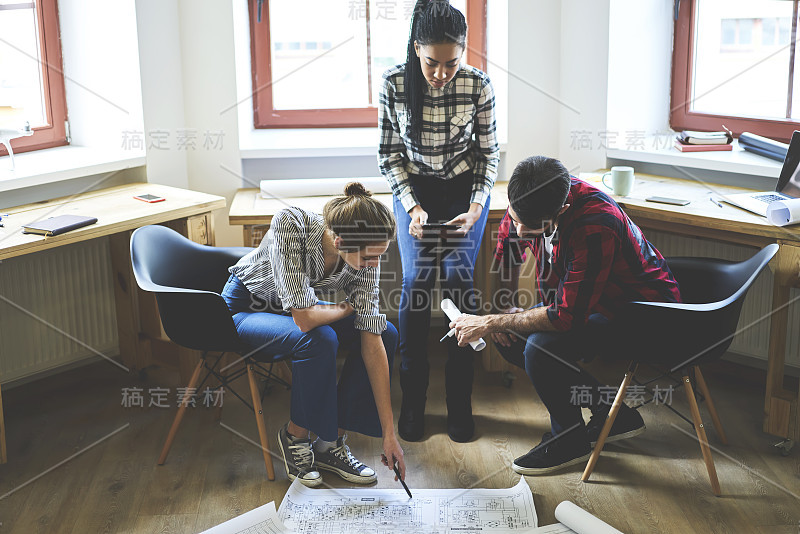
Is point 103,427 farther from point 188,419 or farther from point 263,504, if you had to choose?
point 263,504

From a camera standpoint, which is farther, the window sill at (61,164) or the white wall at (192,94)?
the white wall at (192,94)

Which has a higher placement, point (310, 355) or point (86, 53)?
point (86, 53)

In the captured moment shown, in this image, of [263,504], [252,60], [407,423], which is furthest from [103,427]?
[252,60]

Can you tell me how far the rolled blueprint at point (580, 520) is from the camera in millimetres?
2234

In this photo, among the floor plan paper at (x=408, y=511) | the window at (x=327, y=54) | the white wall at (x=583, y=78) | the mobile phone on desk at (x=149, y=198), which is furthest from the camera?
the window at (x=327, y=54)

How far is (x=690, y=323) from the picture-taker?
2.35m

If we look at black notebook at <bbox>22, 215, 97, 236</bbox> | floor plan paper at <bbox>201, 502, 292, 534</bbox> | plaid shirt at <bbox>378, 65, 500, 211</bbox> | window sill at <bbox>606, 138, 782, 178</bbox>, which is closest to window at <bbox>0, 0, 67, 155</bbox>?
black notebook at <bbox>22, 215, 97, 236</bbox>

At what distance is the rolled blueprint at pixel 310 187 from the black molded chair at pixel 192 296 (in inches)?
26.5

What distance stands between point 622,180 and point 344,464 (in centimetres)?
143

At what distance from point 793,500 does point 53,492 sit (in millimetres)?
2175

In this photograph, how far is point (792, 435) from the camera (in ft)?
9.02

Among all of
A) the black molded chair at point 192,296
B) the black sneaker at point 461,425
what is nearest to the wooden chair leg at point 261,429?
the black molded chair at point 192,296

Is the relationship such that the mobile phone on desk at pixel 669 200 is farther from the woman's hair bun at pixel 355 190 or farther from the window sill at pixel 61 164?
the window sill at pixel 61 164

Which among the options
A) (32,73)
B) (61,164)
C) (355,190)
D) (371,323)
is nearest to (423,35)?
(355,190)
